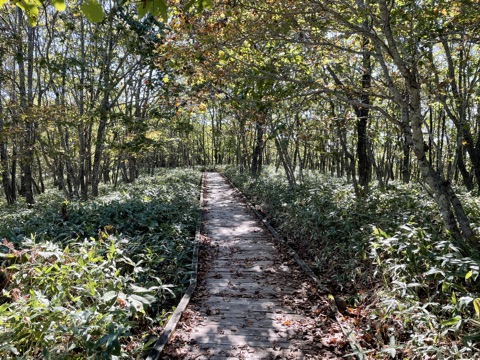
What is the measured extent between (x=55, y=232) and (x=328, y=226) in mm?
6105

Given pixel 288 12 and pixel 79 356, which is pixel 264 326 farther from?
pixel 288 12

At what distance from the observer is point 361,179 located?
9727mm

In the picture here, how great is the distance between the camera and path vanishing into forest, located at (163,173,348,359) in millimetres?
3988

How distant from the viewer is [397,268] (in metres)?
4.25

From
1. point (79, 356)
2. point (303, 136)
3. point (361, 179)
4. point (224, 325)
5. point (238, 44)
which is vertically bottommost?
point (224, 325)

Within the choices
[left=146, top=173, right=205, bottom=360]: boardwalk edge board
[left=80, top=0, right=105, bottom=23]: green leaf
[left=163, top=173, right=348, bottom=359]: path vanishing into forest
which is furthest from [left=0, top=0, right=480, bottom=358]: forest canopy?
[left=146, top=173, right=205, bottom=360]: boardwalk edge board

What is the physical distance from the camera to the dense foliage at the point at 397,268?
10.9ft

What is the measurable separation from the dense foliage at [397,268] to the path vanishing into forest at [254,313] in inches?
18.7

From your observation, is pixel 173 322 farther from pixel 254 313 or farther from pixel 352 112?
pixel 352 112

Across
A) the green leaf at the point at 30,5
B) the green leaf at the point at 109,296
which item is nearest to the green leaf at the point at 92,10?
the green leaf at the point at 30,5

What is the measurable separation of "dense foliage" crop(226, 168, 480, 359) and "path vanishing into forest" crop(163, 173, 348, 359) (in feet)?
1.56

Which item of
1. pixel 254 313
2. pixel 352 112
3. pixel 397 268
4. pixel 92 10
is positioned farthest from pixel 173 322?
pixel 352 112

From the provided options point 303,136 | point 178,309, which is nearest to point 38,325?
point 178,309

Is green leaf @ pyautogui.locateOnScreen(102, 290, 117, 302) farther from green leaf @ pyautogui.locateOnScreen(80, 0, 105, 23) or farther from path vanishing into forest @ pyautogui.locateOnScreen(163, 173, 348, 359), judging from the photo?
green leaf @ pyautogui.locateOnScreen(80, 0, 105, 23)
